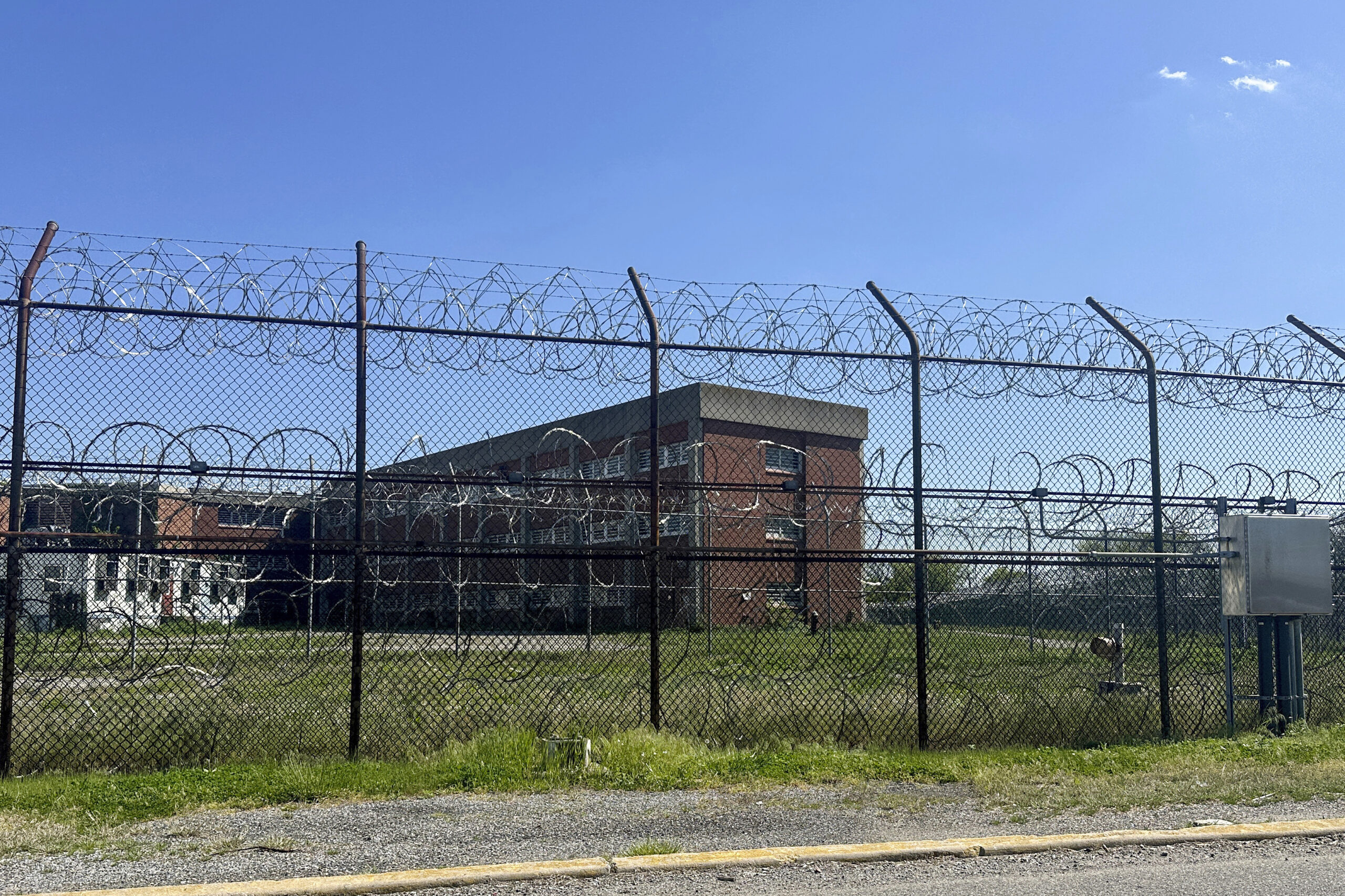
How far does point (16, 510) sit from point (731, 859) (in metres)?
5.25

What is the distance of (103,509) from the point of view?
23516mm

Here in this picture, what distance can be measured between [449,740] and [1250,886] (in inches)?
201

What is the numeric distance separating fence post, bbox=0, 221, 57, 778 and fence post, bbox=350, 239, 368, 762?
2.07 m

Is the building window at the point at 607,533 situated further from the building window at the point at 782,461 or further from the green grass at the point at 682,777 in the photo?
the green grass at the point at 682,777

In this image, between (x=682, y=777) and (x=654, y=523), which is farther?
(x=654, y=523)

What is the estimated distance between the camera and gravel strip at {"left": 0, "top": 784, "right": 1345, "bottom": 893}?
5.60 m

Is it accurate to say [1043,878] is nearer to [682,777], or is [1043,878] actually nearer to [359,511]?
[682,777]

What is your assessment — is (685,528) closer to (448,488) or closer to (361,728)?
(448,488)

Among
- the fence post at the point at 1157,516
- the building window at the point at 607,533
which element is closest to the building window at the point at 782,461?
the building window at the point at 607,533

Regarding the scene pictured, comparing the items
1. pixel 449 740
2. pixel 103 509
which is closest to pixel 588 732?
pixel 449 740

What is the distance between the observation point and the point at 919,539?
9.07 metres

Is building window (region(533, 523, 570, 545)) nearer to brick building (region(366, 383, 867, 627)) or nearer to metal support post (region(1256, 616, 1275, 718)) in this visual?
brick building (region(366, 383, 867, 627))

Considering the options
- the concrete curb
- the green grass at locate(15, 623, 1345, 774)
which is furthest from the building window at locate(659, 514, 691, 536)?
the concrete curb

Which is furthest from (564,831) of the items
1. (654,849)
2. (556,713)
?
(556,713)
